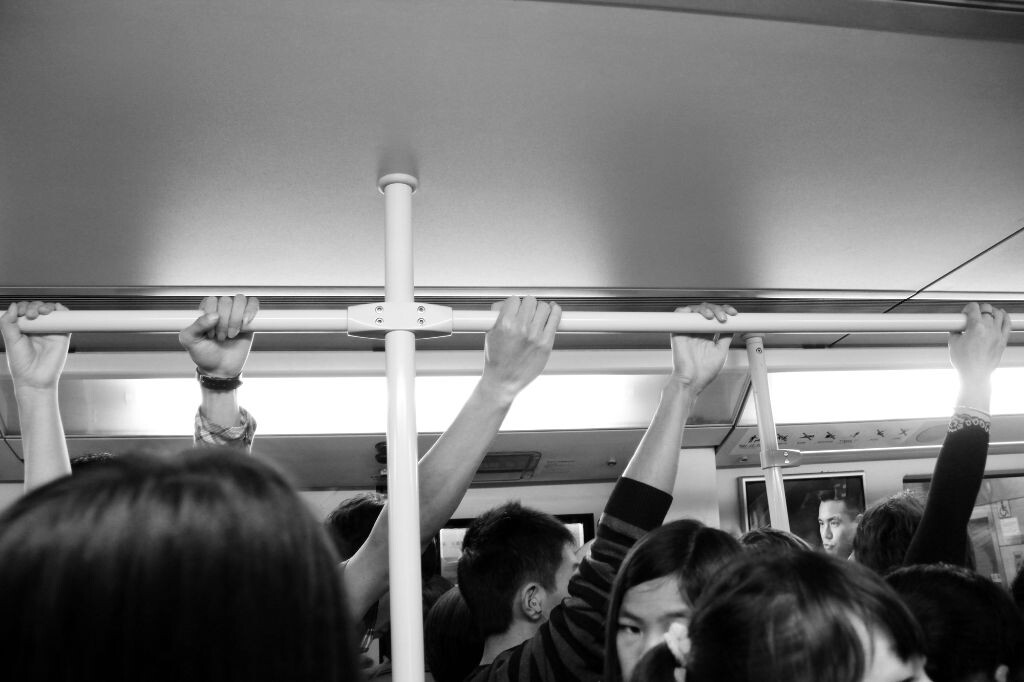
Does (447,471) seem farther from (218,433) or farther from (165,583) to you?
(165,583)

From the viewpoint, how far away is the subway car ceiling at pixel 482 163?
110cm

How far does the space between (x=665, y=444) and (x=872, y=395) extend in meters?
1.95

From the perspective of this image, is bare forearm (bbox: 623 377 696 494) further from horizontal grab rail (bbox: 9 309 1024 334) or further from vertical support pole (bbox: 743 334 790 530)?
vertical support pole (bbox: 743 334 790 530)

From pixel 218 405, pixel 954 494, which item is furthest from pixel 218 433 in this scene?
pixel 954 494

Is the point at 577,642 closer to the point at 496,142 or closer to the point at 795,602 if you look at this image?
the point at 795,602

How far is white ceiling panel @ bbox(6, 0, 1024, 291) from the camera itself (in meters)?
1.09

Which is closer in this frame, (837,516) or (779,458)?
(779,458)

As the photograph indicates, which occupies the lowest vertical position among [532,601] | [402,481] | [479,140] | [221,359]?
[532,601]

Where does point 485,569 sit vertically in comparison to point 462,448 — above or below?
below

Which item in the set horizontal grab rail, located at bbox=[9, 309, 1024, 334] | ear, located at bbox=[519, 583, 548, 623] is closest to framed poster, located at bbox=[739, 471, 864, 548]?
ear, located at bbox=[519, 583, 548, 623]

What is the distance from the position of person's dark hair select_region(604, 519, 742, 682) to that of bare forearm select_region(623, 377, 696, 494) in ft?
0.45

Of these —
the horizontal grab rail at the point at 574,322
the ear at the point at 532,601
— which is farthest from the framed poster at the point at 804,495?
the horizontal grab rail at the point at 574,322

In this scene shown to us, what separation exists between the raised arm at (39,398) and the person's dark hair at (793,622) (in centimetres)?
107

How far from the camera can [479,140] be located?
1.38 meters
